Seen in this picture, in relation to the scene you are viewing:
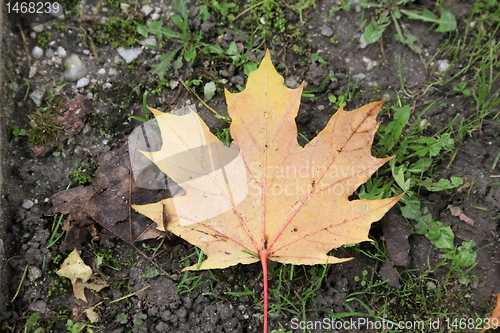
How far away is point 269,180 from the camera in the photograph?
1959 millimetres

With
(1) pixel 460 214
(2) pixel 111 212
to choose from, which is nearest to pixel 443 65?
(1) pixel 460 214

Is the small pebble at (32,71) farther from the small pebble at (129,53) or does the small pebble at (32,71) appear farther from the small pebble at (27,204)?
the small pebble at (27,204)

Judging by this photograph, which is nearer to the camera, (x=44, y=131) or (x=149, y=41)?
(x=44, y=131)

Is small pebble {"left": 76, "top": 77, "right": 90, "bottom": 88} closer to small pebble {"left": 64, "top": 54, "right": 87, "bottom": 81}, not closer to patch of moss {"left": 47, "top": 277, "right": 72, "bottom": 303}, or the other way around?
small pebble {"left": 64, "top": 54, "right": 87, "bottom": 81}

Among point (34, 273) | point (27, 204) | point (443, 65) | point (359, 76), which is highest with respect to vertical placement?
point (443, 65)

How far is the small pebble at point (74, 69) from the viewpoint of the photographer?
2.47 metres

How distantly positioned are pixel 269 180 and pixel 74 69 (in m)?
1.34

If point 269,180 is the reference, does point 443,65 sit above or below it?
above

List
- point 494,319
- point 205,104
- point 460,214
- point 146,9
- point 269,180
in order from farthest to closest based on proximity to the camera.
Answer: point 146,9
point 205,104
point 460,214
point 494,319
point 269,180

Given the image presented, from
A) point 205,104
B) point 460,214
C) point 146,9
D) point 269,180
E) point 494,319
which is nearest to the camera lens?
point 269,180

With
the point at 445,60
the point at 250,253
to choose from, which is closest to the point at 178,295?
the point at 250,253

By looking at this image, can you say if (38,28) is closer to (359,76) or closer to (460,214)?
(359,76)

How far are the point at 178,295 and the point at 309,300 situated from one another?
65 cm

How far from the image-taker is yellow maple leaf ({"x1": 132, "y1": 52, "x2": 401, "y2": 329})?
6.37 ft
